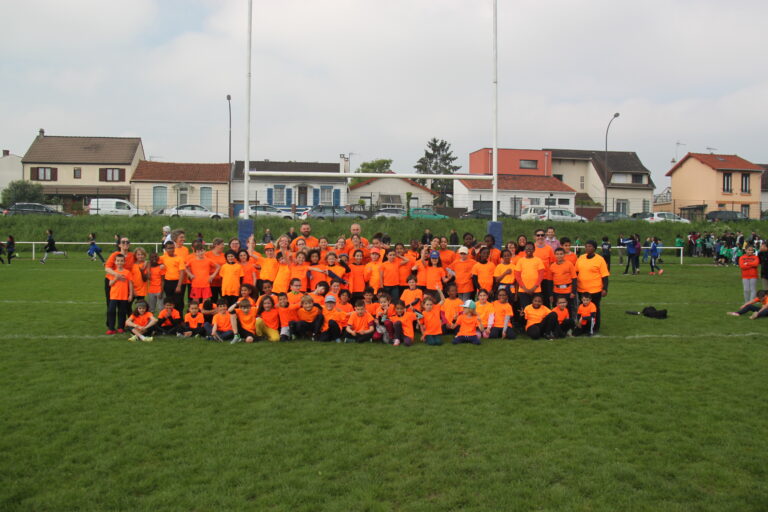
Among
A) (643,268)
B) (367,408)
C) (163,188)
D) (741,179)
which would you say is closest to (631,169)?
(741,179)

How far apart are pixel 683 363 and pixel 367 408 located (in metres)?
4.03

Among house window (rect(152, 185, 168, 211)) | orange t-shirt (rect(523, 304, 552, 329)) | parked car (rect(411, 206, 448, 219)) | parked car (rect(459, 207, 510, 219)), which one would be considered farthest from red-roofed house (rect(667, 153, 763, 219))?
orange t-shirt (rect(523, 304, 552, 329))

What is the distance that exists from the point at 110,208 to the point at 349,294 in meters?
26.1

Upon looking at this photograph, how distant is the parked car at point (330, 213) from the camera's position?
2969 centimetres

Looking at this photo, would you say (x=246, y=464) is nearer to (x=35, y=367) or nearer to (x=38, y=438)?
(x=38, y=438)

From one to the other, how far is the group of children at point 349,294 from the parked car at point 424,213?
66.8 ft

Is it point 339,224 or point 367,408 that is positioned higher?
point 339,224

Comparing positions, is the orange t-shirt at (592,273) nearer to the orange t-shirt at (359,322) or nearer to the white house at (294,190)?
the orange t-shirt at (359,322)

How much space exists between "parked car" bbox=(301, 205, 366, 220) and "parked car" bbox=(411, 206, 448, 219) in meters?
2.65

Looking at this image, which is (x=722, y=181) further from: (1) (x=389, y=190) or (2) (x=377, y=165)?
(2) (x=377, y=165)

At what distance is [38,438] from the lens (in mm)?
4453

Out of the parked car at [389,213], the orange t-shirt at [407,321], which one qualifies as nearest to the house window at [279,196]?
the parked car at [389,213]

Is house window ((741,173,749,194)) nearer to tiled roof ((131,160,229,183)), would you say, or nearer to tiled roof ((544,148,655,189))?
tiled roof ((544,148,655,189))

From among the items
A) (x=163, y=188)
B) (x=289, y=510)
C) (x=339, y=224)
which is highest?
(x=163, y=188)
